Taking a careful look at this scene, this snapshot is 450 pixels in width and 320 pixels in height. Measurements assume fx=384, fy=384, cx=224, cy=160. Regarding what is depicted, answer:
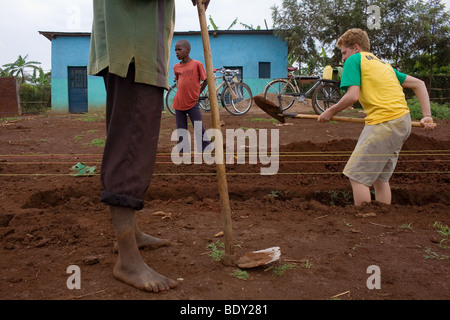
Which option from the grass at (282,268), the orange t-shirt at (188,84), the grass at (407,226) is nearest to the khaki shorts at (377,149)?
the grass at (407,226)

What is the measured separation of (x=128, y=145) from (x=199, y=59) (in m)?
15.7

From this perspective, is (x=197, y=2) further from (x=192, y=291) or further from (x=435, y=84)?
(x=435, y=84)

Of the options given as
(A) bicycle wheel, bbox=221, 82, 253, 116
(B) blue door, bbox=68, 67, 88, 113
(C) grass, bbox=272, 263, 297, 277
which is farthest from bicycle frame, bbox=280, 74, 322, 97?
(B) blue door, bbox=68, 67, 88, 113

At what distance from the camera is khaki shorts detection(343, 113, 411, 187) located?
132 inches

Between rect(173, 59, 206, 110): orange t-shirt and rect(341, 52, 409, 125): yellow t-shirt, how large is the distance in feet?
9.00

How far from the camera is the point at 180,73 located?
19.4ft

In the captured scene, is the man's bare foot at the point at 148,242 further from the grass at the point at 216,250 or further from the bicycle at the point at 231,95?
the bicycle at the point at 231,95

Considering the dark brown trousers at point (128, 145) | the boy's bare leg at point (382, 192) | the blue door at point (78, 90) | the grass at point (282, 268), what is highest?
the blue door at point (78, 90)

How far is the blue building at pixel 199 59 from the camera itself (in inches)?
663

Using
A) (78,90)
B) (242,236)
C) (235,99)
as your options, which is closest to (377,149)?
(242,236)

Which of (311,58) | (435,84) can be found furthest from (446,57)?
(311,58)

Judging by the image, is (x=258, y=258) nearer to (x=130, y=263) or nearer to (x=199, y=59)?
(x=130, y=263)

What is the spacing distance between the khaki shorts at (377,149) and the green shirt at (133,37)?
215 centimetres
